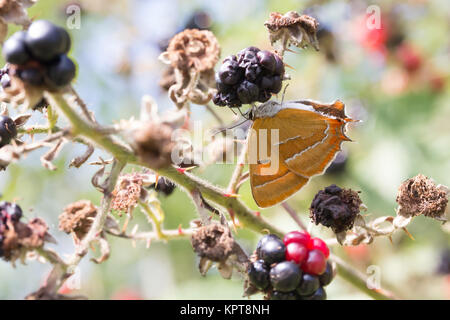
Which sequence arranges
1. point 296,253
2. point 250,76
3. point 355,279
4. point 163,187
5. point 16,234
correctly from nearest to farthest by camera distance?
point 16,234 → point 296,253 → point 250,76 → point 355,279 → point 163,187

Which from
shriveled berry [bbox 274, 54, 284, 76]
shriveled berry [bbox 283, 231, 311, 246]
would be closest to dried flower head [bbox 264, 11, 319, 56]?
shriveled berry [bbox 274, 54, 284, 76]

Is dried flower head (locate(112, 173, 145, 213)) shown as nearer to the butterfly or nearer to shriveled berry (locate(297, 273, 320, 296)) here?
the butterfly

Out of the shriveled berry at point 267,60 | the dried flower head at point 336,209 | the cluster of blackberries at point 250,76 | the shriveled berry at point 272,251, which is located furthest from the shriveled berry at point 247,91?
the shriveled berry at point 272,251

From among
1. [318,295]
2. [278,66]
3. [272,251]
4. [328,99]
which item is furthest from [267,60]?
[328,99]

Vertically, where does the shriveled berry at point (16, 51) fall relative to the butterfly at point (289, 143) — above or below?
below

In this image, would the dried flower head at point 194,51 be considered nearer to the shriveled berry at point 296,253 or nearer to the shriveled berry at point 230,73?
the shriveled berry at point 230,73

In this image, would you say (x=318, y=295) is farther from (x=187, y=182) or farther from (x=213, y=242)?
(x=187, y=182)
